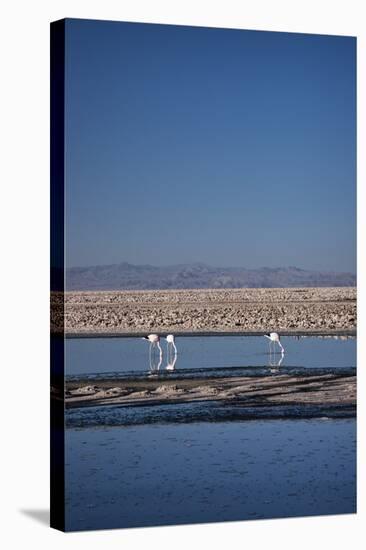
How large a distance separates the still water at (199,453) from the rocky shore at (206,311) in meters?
0.13

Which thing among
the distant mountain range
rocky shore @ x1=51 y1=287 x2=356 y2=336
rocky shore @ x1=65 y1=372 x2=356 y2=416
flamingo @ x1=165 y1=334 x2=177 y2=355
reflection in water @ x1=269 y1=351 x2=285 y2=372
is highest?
the distant mountain range

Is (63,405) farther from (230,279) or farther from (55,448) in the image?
(230,279)

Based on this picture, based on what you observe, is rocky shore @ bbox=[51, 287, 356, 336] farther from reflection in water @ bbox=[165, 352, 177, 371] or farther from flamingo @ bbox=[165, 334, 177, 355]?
reflection in water @ bbox=[165, 352, 177, 371]

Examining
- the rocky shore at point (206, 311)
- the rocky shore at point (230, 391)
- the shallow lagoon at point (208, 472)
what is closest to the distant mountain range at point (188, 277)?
the rocky shore at point (206, 311)

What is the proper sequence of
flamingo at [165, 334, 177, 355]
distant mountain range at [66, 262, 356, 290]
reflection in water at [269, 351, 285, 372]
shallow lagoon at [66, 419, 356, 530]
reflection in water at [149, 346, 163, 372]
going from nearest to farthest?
shallow lagoon at [66, 419, 356, 530], distant mountain range at [66, 262, 356, 290], reflection in water at [149, 346, 163, 372], flamingo at [165, 334, 177, 355], reflection in water at [269, 351, 285, 372]

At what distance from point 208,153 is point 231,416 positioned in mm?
2129

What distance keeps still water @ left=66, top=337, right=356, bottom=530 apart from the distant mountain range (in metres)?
0.46

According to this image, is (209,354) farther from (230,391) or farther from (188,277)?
(188,277)

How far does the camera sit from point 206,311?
12883mm

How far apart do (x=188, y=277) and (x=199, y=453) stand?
140 cm

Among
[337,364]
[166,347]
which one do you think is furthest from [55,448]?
[337,364]

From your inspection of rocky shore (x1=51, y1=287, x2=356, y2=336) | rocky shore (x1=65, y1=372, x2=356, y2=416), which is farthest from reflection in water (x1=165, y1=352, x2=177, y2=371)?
rocky shore (x1=51, y1=287, x2=356, y2=336)

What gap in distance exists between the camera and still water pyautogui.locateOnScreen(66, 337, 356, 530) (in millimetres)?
12219

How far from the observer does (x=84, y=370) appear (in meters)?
12.3
